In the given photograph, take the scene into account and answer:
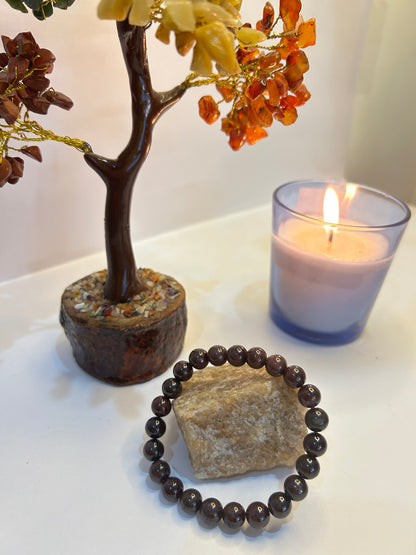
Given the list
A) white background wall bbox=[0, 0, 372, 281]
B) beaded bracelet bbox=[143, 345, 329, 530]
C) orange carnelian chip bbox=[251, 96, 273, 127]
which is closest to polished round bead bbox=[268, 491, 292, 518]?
beaded bracelet bbox=[143, 345, 329, 530]

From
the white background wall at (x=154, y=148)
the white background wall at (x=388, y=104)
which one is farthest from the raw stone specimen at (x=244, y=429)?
the white background wall at (x=388, y=104)

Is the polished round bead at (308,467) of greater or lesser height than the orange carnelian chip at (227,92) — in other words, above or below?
below

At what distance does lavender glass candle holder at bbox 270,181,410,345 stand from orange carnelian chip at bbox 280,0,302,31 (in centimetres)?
22

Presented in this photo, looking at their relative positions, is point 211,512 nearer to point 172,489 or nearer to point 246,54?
point 172,489

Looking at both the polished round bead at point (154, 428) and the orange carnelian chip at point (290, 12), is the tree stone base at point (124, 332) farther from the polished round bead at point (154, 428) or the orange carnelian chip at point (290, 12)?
the orange carnelian chip at point (290, 12)

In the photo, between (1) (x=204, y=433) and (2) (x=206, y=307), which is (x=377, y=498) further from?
(2) (x=206, y=307)

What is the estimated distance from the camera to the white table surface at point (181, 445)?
0.43 metres

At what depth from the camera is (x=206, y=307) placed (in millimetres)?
741

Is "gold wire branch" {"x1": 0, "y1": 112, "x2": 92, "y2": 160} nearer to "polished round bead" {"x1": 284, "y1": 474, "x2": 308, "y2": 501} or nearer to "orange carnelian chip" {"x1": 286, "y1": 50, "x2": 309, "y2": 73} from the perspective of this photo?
"orange carnelian chip" {"x1": 286, "y1": 50, "x2": 309, "y2": 73}

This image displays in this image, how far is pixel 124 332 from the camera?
0.55 meters

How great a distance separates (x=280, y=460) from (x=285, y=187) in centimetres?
37

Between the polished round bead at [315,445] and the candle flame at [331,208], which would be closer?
the polished round bead at [315,445]

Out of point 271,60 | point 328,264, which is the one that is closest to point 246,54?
point 271,60

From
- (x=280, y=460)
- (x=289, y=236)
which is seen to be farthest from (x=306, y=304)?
(x=280, y=460)
